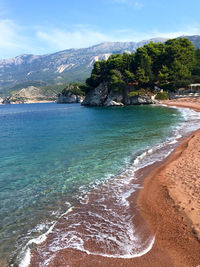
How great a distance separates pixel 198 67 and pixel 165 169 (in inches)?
3096

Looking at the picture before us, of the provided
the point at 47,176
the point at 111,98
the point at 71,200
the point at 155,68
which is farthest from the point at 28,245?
the point at 155,68

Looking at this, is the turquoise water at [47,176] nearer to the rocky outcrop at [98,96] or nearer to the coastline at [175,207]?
the coastline at [175,207]

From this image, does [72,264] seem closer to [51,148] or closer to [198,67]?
[51,148]

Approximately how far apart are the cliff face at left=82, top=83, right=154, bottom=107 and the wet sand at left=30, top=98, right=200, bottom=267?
6109 centimetres

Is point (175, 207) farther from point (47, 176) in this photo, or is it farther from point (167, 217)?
point (47, 176)

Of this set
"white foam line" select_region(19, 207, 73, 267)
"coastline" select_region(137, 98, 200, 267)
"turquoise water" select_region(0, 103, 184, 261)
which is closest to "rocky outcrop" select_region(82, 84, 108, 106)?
"turquoise water" select_region(0, 103, 184, 261)

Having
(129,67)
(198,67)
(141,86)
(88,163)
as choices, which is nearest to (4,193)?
(88,163)

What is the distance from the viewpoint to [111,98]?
3123 inches

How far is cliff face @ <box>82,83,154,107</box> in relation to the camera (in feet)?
237

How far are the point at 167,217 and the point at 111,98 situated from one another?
7367 centimetres

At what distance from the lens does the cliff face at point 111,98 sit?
237 ft

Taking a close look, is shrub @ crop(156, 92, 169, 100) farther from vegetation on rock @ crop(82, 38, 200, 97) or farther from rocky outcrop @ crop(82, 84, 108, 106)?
rocky outcrop @ crop(82, 84, 108, 106)

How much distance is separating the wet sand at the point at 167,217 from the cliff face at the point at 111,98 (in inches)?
2405

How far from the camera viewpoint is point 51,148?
19234mm
